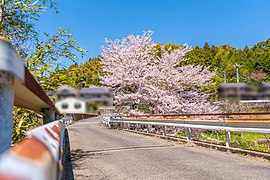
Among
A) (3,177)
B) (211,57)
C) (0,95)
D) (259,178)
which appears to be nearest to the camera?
(3,177)

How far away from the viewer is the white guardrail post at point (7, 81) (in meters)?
1.09

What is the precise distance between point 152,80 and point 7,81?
1913 centimetres

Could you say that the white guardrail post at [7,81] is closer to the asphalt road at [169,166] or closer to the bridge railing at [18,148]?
the bridge railing at [18,148]

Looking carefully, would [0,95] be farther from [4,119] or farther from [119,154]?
[119,154]

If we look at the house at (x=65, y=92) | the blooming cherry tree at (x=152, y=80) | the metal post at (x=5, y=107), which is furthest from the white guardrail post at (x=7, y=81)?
the blooming cherry tree at (x=152, y=80)

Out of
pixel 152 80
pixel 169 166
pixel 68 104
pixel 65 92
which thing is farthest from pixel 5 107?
pixel 152 80

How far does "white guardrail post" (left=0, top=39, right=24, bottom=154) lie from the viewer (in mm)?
1095

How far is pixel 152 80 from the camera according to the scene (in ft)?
66.9

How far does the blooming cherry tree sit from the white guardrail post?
16914mm

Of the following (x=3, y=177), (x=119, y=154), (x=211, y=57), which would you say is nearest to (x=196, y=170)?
(x=119, y=154)

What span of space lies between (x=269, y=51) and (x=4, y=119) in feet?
255

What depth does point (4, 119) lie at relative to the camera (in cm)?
138

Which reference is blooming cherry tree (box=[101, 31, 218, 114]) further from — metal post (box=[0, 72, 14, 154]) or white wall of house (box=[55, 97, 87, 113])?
metal post (box=[0, 72, 14, 154])

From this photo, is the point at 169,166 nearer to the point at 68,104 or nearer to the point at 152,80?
the point at 68,104
